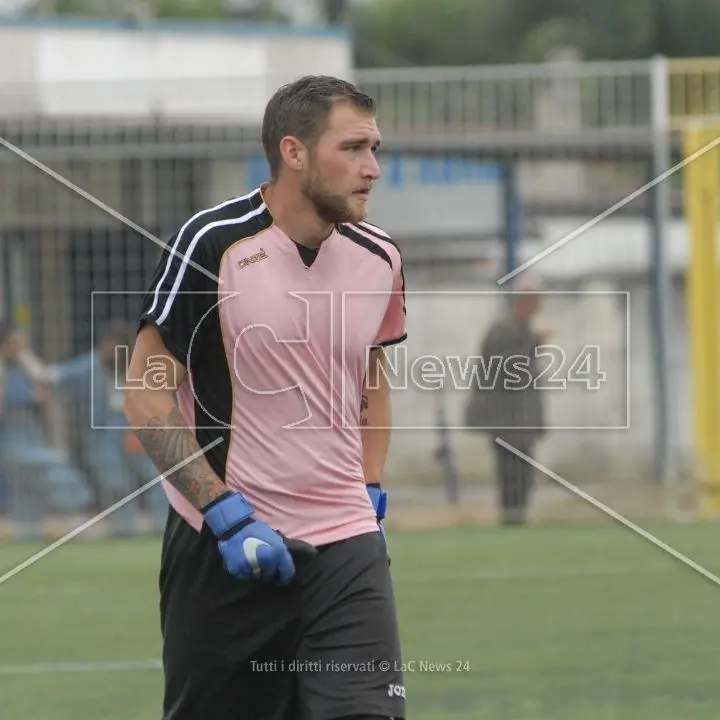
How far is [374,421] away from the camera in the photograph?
4.98 metres

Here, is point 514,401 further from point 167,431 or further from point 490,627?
point 167,431

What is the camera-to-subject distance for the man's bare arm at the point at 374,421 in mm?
4945

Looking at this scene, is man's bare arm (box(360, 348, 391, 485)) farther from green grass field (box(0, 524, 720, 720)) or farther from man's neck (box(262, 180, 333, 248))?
green grass field (box(0, 524, 720, 720))

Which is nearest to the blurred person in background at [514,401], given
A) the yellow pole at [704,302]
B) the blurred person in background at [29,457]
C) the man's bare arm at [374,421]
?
the yellow pole at [704,302]

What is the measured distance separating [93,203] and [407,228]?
292 cm

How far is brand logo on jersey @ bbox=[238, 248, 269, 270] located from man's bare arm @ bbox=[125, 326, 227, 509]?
270 millimetres

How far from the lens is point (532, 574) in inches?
452

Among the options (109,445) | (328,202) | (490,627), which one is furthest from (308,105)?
(109,445)

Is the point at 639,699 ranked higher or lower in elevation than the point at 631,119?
lower

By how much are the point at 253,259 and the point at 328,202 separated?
0.23 metres

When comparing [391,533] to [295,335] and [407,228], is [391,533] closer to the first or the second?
Answer: [407,228]

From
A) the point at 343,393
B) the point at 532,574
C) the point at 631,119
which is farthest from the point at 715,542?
the point at 343,393

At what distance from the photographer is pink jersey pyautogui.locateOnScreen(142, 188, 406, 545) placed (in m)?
4.54

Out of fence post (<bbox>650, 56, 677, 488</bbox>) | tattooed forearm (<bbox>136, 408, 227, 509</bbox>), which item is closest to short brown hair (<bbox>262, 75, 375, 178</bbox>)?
tattooed forearm (<bbox>136, 408, 227, 509</bbox>)
